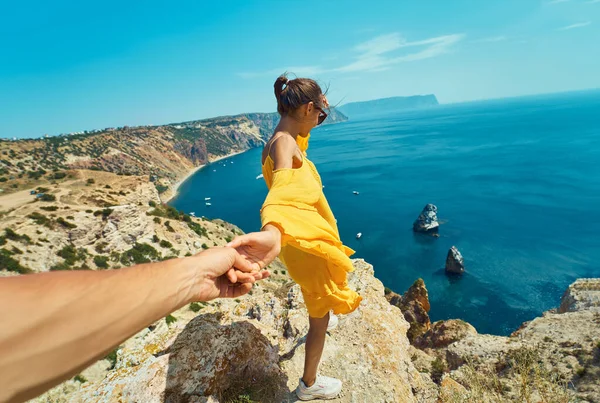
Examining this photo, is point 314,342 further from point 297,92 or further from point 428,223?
point 428,223

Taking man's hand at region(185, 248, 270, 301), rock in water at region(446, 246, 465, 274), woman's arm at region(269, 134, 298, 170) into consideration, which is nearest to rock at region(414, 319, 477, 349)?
woman's arm at region(269, 134, 298, 170)

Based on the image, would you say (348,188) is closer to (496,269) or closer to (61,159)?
(496,269)

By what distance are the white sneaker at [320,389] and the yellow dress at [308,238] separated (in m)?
1.44

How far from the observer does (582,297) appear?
1648 cm

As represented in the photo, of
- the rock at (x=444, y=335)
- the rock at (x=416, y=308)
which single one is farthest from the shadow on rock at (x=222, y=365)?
the rock at (x=416, y=308)

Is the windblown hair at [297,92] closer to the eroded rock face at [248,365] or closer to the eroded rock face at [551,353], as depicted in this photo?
the eroded rock face at [248,365]

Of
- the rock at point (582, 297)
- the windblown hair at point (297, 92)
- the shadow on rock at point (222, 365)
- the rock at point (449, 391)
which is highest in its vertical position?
the windblown hair at point (297, 92)

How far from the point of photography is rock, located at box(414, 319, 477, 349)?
14836mm

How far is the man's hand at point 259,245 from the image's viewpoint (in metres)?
2.21

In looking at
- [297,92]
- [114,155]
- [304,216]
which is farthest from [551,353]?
[114,155]

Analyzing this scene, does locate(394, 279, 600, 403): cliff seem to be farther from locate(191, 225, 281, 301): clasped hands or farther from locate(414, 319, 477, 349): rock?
locate(191, 225, 281, 301): clasped hands

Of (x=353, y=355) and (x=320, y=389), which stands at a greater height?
(x=320, y=389)

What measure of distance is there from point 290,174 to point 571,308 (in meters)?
21.1

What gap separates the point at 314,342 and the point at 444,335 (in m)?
14.5
